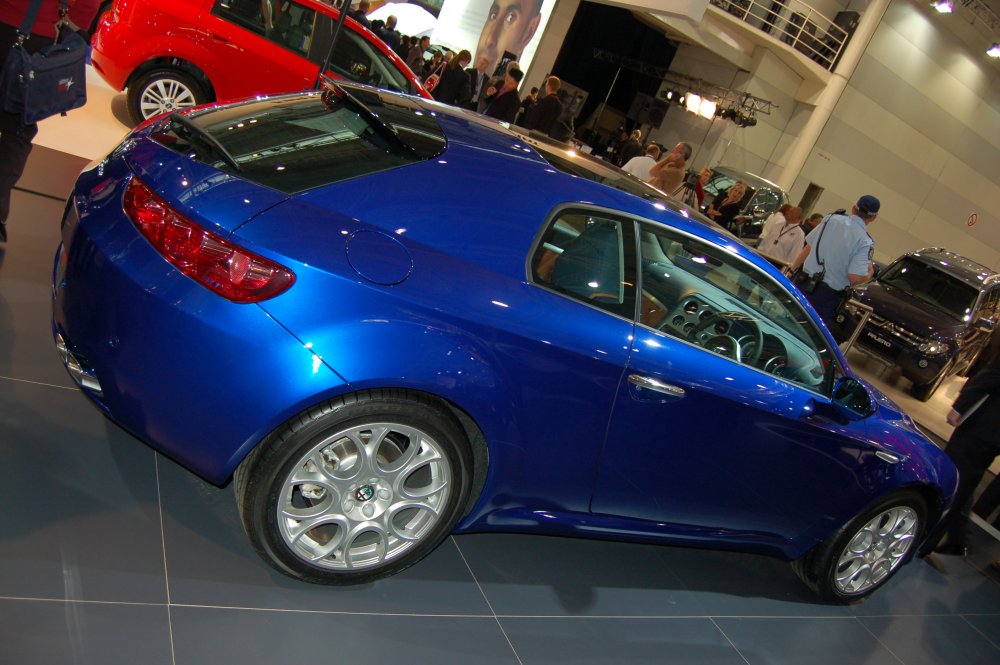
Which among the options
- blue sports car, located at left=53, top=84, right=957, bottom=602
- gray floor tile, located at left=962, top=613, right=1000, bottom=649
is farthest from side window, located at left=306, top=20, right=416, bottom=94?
gray floor tile, located at left=962, top=613, right=1000, bottom=649

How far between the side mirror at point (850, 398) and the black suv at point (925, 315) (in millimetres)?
6270

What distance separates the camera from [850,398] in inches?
122

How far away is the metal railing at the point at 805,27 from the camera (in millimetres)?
17703

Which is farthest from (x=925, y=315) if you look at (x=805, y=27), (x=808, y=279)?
(x=805, y=27)

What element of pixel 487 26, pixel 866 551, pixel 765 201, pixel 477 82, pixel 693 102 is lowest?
pixel 866 551

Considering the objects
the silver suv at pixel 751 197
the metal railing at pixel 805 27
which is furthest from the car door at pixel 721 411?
the metal railing at pixel 805 27

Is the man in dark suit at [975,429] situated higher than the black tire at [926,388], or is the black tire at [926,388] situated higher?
the man in dark suit at [975,429]

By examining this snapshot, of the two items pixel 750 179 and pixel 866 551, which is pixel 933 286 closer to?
pixel 750 179

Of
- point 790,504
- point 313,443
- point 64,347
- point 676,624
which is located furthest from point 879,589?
point 64,347

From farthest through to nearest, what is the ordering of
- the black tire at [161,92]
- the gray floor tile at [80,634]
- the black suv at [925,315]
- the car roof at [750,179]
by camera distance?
the car roof at [750,179]
the black suv at [925,315]
the black tire at [161,92]
the gray floor tile at [80,634]

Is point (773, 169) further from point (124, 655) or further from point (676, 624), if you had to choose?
→ point (124, 655)

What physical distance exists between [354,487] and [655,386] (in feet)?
3.38

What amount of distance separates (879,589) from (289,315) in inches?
141

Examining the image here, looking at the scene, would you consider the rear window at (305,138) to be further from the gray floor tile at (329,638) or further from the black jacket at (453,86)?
the black jacket at (453,86)
